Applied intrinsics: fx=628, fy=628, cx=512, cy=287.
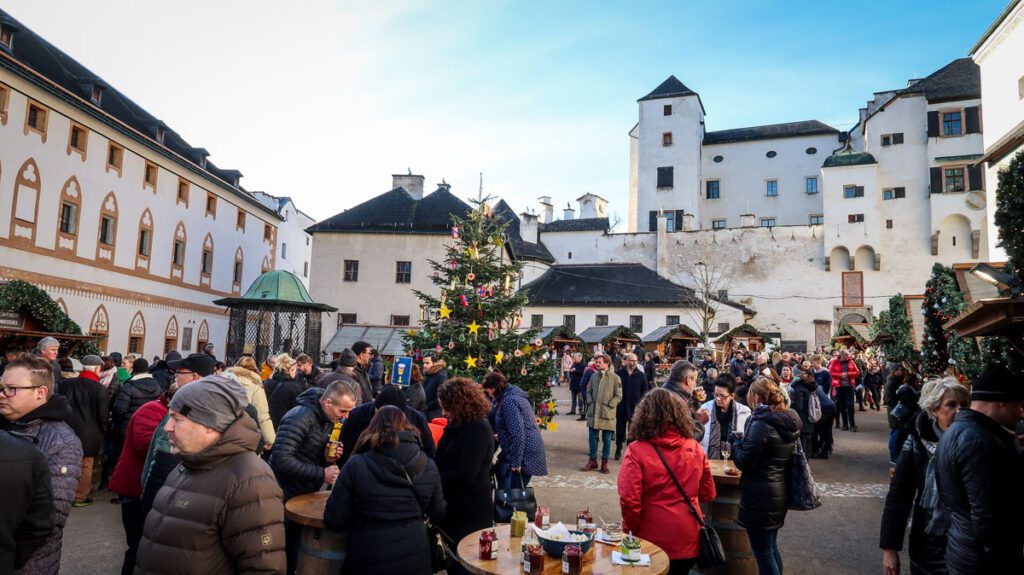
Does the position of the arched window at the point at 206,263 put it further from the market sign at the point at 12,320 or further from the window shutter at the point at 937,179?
the window shutter at the point at 937,179

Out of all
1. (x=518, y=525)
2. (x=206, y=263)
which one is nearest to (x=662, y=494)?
(x=518, y=525)

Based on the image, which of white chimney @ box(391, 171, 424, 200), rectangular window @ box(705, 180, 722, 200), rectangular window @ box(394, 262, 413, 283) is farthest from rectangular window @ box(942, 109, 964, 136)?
rectangular window @ box(394, 262, 413, 283)

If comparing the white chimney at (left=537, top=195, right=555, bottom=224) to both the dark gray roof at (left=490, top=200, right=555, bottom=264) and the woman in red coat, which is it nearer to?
the dark gray roof at (left=490, top=200, right=555, bottom=264)

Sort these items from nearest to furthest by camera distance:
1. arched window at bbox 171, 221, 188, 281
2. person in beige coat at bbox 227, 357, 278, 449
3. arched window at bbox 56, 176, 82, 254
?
person in beige coat at bbox 227, 357, 278, 449, arched window at bbox 56, 176, 82, 254, arched window at bbox 171, 221, 188, 281

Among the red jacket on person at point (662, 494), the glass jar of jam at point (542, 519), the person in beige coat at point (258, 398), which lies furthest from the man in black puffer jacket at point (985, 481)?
the person in beige coat at point (258, 398)

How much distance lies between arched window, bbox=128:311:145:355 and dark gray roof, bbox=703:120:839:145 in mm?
47893

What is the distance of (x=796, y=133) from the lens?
55.4m

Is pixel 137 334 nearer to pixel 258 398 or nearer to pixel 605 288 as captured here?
pixel 258 398

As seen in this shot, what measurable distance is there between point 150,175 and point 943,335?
30.1 m

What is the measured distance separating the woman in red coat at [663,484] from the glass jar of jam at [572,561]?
0.68 m

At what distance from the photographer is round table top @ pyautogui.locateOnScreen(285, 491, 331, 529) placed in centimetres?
445

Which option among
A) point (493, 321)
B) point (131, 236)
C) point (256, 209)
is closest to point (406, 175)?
point (256, 209)

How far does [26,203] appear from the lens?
826 inches

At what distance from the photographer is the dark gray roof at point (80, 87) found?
22234 mm
